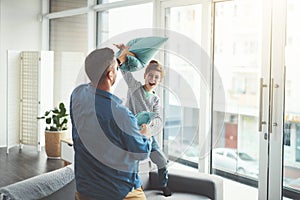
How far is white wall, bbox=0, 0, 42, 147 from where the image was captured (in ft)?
21.0

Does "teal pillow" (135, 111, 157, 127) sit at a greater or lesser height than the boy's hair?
lesser

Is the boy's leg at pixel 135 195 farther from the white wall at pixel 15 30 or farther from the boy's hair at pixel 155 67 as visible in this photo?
the white wall at pixel 15 30

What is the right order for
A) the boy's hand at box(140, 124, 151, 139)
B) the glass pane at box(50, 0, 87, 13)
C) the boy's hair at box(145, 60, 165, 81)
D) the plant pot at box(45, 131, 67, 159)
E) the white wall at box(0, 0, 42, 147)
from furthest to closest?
the white wall at box(0, 0, 42, 147) < the glass pane at box(50, 0, 87, 13) < the plant pot at box(45, 131, 67, 159) < the boy's hair at box(145, 60, 165, 81) < the boy's hand at box(140, 124, 151, 139)

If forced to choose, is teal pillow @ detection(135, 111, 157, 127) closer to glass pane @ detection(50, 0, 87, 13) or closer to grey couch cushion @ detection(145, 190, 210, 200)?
grey couch cushion @ detection(145, 190, 210, 200)

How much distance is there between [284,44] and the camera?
128 inches

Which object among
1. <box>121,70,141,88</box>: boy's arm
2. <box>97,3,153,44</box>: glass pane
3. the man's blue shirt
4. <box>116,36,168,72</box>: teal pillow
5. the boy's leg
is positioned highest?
<box>97,3,153,44</box>: glass pane

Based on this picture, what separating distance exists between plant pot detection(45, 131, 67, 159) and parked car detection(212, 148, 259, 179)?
262 cm

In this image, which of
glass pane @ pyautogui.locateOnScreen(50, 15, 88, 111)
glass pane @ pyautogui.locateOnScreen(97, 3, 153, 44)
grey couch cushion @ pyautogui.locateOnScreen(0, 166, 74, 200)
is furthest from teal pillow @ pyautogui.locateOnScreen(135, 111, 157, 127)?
glass pane @ pyautogui.locateOnScreen(50, 15, 88, 111)

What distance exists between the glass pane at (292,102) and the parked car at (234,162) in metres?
0.38

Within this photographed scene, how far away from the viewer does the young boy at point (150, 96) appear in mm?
1885

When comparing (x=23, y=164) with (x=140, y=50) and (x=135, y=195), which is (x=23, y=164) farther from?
(x=140, y=50)

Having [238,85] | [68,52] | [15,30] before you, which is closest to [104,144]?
[238,85]

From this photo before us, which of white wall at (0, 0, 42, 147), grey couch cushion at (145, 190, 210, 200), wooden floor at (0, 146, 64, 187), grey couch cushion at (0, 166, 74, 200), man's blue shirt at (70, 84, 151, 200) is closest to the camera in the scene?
man's blue shirt at (70, 84, 151, 200)

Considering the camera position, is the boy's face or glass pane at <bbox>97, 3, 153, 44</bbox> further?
glass pane at <bbox>97, 3, 153, 44</bbox>
